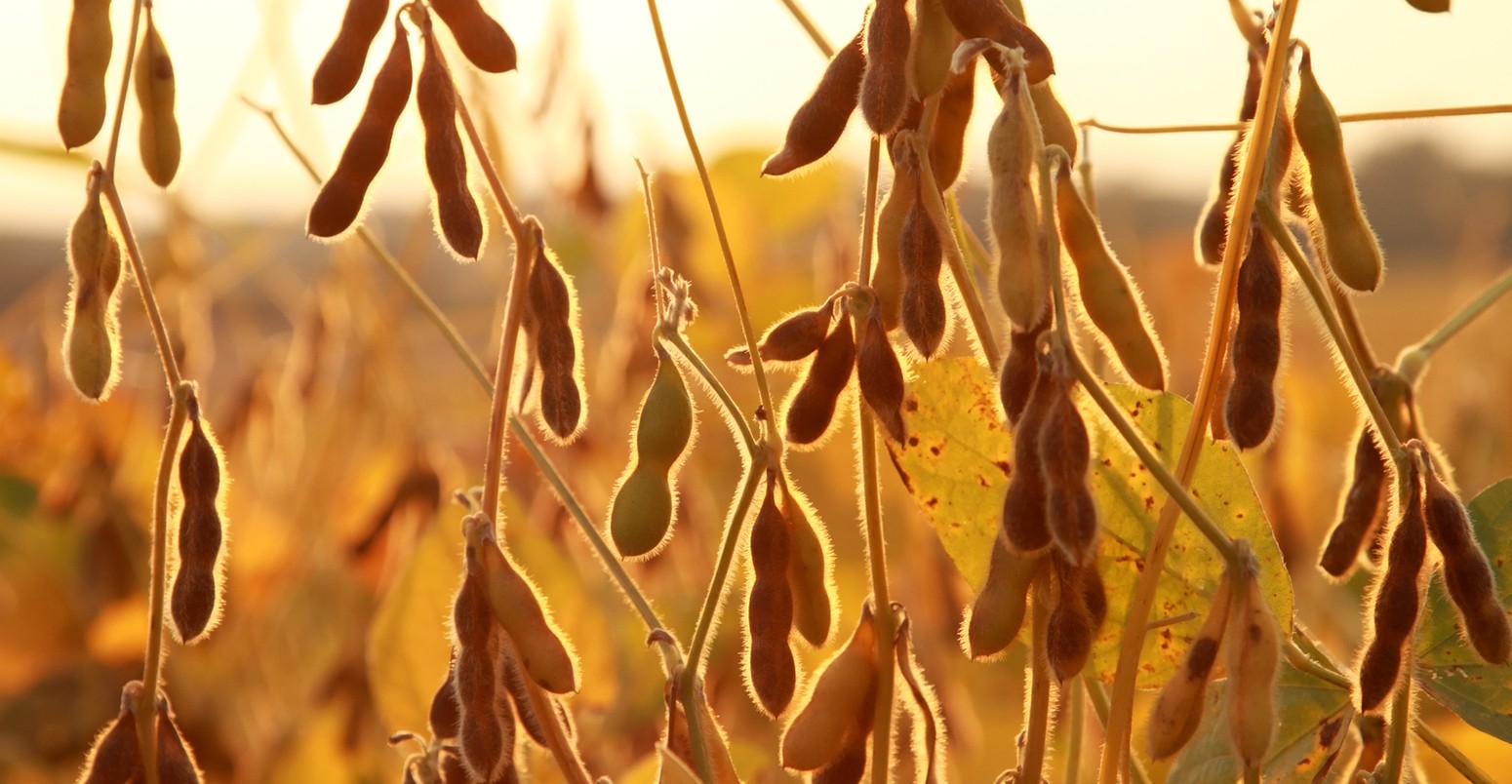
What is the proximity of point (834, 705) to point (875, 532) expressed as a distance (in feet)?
0.44

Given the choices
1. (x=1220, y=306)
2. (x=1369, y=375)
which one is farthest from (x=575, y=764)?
(x=1369, y=375)

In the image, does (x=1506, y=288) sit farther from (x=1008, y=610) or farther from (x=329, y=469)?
(x=329, y=469)

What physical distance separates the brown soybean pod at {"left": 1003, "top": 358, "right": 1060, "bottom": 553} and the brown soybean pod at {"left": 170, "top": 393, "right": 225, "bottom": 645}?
1.78 feet

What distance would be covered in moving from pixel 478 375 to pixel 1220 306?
0.51 meters

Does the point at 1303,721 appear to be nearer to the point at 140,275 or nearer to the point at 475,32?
the point at 475,32

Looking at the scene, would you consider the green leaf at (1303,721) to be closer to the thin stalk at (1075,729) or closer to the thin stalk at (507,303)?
the thin stalk at (1075,729)

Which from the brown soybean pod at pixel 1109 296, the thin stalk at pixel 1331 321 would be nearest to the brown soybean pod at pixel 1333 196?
the thin stalk at pixel 1331 321

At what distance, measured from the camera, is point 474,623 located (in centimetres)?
92

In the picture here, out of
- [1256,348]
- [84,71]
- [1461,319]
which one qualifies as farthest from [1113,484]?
[84,71]

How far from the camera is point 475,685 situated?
919 millimetres

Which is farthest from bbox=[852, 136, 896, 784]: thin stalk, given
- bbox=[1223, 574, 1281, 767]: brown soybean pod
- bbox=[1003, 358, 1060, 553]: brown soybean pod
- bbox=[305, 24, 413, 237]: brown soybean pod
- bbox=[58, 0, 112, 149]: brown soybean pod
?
bbox=[58, 0, 112, 149]: brown soybean pod

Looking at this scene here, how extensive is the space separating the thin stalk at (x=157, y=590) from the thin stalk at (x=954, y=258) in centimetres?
51

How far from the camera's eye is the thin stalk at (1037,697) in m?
0.88

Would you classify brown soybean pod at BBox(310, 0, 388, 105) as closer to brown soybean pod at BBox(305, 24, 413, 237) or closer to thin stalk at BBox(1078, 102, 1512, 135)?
brown soybean pod at BBox(305, 24, 413, 237)
